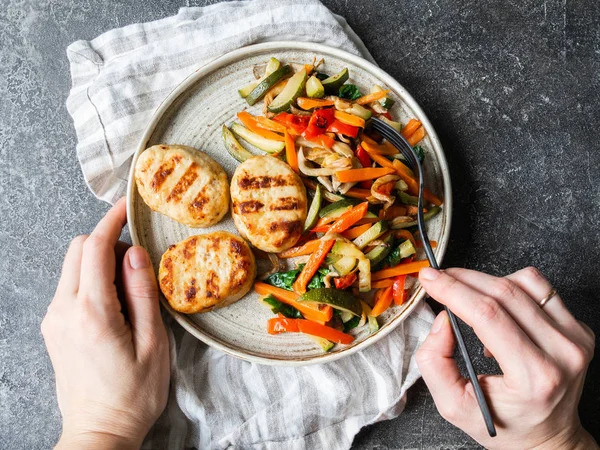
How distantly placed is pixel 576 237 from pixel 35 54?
4084 mm

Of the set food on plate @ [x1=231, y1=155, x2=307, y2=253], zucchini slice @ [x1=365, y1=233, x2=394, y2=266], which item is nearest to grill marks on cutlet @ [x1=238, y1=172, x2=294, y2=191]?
food on plate @ [x1=231, y1=155, x2=307, y2=253]

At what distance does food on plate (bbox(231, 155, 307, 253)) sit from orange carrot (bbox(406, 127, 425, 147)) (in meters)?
0.82

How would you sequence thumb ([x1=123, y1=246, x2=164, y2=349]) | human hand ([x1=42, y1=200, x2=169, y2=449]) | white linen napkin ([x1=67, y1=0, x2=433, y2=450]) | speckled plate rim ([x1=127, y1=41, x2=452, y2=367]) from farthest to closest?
white linen napkin ([x1=67, y1=0, x2=433, y2=450]) < speckled plate rim ([x1=127, y1=41, x2=452, y2=367]) < thumb ([x1=123, y1=246, x2=164, y2=349]) < human hand ([x1=42, y1=200, x2=169, y2=449])

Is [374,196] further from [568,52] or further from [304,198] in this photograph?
[568,52]

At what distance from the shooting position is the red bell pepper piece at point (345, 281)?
3.47 m

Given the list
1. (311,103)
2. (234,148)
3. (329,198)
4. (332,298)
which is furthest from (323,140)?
(332,298)

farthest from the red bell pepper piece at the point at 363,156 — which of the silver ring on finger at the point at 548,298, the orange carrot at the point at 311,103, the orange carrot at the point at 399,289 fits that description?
the silver ring on finger at the point at 548,298

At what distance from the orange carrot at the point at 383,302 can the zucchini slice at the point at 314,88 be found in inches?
52.2

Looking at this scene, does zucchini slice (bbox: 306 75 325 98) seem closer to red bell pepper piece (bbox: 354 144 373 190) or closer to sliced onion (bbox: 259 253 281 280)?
red bell pepper piece (bbox: 354 144 373 190)

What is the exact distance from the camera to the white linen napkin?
3.71 m

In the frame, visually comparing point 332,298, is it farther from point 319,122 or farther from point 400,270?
point 319,122

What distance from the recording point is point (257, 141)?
11.9 feet

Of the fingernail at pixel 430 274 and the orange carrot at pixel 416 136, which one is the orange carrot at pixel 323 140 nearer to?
the orange carrot at pixel 416 136

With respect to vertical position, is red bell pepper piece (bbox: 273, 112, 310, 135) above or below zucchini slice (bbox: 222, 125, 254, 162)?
above
